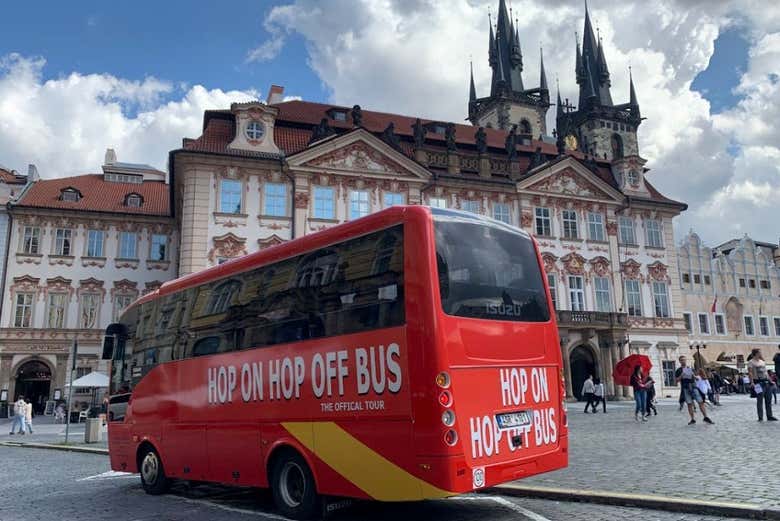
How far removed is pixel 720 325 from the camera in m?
55.4

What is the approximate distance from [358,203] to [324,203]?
182 centimetres

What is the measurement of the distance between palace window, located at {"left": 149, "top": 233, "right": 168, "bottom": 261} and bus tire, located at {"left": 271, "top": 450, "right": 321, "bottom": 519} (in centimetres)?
3355

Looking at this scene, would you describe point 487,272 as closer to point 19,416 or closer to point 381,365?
point 381,365

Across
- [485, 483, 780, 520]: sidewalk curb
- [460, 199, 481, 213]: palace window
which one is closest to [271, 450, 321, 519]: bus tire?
[485, 483, 780, 520]: sidewalk curb

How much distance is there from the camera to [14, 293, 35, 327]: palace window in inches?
1428

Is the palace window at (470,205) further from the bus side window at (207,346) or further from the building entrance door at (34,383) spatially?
the bus side window at (207,346)

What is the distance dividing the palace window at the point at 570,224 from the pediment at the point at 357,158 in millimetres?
9326

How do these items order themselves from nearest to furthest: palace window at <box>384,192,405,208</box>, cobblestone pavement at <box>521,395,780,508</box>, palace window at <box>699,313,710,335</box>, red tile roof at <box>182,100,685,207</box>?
1. cobblestone pavement at <box>521,395,780,508</box>
2. red tile roof at <box>182,100,685,207</box>
3. palace window at <box>384,192,405,208</box>
4. palace window at <box>699,313,710,335</box>

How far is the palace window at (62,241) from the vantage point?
37625 millimetres

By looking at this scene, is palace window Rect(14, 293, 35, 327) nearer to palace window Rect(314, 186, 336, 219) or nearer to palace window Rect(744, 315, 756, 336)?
palace window Rect(314, 186, 336, 219)

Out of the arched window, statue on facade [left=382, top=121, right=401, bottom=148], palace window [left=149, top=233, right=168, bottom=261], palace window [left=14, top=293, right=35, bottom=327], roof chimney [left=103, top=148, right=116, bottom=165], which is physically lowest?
palace window [left=14, top=293, right=35, bottom=327]

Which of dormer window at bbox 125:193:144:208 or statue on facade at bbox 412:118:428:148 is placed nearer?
statue on facade at bbox 412:118:428:148

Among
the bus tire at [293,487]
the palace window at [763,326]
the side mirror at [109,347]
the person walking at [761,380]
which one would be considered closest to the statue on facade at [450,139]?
the person walking at [761,380]

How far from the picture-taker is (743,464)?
959 cm
